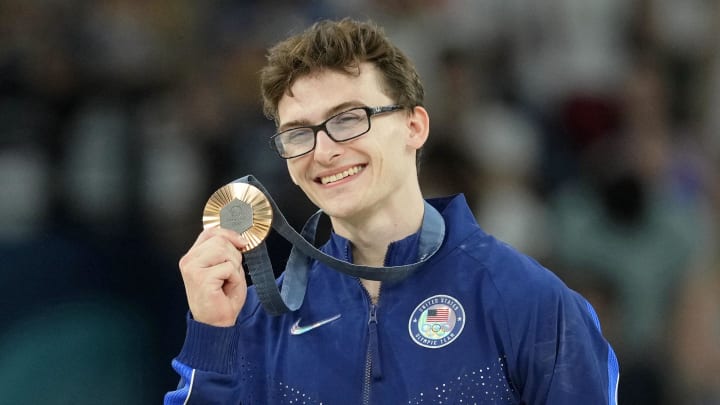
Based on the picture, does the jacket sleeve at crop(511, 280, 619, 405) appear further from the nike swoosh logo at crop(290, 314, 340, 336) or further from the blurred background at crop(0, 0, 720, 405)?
the blurred background at crop(0, 0, 720, 405)

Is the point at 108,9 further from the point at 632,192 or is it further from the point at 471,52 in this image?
the point at 632,192

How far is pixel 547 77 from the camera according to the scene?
7.11 m

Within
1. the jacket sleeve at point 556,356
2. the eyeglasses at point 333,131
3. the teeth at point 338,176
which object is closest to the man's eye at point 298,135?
the eyeglasses at point 333,131

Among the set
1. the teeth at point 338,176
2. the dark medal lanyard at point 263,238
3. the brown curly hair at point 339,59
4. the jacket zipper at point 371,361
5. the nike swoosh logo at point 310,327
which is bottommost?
the jacket zipper at point 371,361

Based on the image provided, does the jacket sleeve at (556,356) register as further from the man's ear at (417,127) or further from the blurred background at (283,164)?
the blurred background at (283,164)

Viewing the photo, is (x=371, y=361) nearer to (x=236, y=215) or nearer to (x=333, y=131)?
(x=236, y=215)

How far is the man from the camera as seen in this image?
10.5 feet

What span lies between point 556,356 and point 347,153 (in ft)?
2.71

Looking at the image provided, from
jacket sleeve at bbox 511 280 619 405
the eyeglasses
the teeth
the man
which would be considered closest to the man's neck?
the man

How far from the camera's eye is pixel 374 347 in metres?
3.32

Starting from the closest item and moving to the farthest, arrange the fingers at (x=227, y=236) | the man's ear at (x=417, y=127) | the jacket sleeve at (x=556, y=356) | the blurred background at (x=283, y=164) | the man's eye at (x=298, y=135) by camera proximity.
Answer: the jacket sleeve at (x=556, y=356), the fingers at (x=227, y=236), the man's eye at (x=298, y=135), the man's ear at (x=417, y=127), the blurred background at (x=283, y=164)

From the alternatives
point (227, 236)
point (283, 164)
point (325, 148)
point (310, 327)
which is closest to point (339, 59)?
point (325, 148)

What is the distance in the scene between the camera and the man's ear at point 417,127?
354cm

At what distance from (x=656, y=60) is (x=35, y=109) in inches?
148
